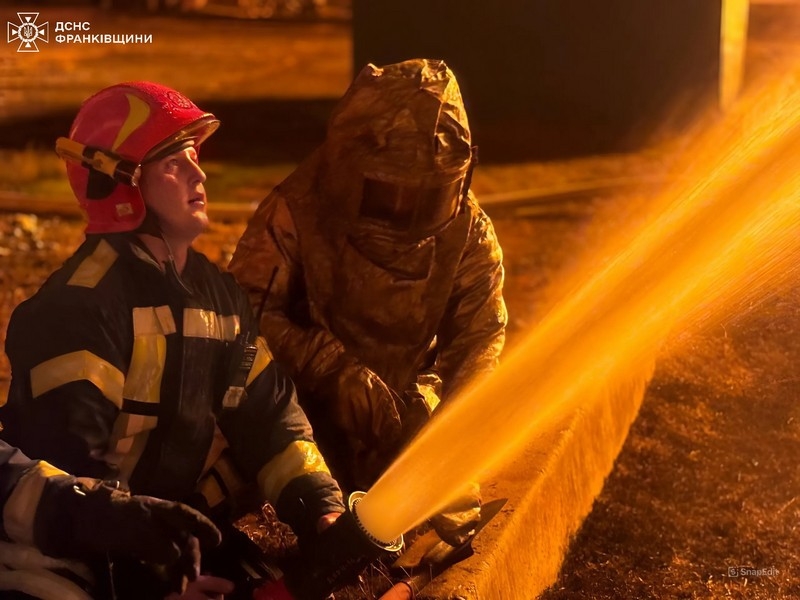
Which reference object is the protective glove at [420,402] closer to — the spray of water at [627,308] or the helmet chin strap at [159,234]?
the spray of water at [627,308]

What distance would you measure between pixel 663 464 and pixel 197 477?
141 inches

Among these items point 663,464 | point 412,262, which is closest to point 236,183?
point 663,464

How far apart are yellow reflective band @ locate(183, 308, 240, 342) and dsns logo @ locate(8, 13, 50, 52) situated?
47.8ft

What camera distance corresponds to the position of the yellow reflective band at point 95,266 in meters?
3.49

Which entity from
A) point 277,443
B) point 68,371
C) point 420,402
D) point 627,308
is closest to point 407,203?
point 420,402

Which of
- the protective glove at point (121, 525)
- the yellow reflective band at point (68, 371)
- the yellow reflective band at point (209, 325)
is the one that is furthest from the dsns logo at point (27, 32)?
the protective glove at point (121, 525)

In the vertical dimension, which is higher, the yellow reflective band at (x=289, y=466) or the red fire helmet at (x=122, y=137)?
the red fire helmet at (x=122, y=137)

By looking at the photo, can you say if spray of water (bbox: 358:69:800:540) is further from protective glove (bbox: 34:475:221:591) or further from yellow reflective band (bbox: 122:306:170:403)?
yellow reflective band (bbox: 122:306:170:403)

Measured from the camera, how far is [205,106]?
17.5 metres

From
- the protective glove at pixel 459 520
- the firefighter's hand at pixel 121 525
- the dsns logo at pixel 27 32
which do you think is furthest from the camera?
the dsns logo at pixel 27 32

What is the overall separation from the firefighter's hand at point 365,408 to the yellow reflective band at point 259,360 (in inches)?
23.7

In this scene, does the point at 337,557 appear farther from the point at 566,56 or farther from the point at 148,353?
the point at 566,56

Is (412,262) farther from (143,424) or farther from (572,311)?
(143,424)

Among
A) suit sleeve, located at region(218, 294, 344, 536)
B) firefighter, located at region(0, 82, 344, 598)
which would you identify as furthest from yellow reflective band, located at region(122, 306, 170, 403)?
suit sleeve, located at region(218, 294, 344, 536)
